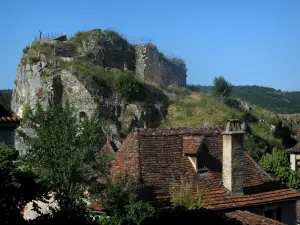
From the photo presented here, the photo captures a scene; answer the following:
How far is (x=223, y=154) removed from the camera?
21.3 meters

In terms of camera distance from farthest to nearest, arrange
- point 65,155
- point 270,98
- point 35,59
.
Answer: point 270,98
point 35,59
point 65,155

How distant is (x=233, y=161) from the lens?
20.9 m

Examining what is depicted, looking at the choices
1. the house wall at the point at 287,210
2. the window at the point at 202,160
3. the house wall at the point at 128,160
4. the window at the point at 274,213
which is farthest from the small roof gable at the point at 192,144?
the window at the point at 274,213

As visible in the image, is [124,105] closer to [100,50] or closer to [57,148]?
[100,50]

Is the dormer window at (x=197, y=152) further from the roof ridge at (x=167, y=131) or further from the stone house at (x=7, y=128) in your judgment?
the stone house at (x=7, y=128)

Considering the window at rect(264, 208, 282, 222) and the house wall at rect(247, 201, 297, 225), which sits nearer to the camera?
the window at rect(264, 208, 282, 222)

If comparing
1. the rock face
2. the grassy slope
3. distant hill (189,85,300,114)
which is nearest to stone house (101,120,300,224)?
the rock face

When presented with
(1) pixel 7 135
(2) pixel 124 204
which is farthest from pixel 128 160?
(1) pixel 7 135

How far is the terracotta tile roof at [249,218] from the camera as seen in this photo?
18.8 metres

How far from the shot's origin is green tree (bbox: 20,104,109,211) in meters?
16.2

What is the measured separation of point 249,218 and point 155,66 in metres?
40.8

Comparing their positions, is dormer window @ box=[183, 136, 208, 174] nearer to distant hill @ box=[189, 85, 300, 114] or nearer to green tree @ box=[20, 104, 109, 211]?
green tree @ box=[20, 104, 109, 211]

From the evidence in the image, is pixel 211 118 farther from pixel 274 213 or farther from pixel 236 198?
pixel 236 198

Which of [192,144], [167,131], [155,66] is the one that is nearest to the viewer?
[192,144]
